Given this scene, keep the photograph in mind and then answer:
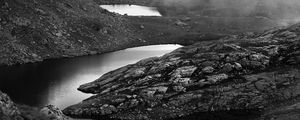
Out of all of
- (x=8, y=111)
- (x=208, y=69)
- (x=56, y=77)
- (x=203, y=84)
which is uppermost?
(x=56, y=77)

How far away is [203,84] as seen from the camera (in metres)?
74.4

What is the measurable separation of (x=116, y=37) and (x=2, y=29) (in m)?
38.4

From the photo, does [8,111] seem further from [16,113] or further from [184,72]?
[184,72]

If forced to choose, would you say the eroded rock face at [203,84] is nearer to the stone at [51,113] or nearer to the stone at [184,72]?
the stone at [184,72]

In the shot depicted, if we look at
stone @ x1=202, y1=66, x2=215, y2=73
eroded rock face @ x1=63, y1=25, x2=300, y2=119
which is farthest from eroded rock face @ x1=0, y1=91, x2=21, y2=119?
stone @ x1=202, y1=66, x2=215, y2=73

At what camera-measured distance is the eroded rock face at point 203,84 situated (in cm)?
6900

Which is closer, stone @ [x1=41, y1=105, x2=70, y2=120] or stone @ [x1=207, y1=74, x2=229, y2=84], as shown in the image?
stone @ [x1=41, y1=105, x2=70, y2=120]

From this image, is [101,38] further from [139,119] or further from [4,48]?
[139,119]

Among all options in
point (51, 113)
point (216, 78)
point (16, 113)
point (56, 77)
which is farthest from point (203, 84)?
point (16, 113)

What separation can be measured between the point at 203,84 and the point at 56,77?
31152mm

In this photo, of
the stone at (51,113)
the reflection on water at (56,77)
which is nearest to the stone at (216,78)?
the reflection on water at (56,77)

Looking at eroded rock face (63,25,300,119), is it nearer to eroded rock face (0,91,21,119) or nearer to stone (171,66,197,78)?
stone (171,66,197,78)

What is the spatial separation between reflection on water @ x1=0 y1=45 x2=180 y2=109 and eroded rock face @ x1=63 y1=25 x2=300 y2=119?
4.23 metres

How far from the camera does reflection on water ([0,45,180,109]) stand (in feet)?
245
